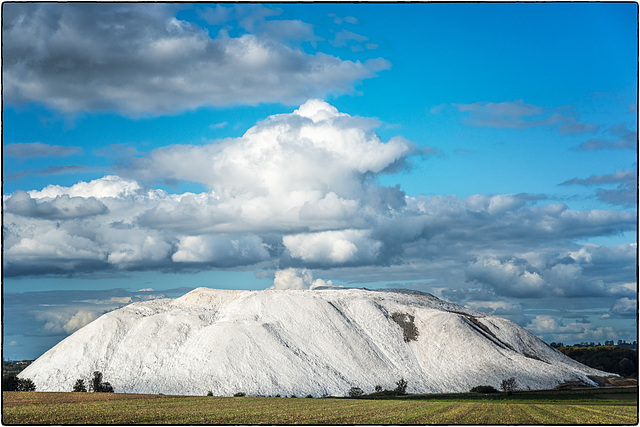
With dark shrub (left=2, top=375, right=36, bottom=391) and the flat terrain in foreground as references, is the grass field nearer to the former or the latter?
the flat terrain in foreground

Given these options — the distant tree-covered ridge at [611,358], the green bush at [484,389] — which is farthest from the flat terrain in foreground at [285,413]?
the distant tree-covered ridge at [611,358]

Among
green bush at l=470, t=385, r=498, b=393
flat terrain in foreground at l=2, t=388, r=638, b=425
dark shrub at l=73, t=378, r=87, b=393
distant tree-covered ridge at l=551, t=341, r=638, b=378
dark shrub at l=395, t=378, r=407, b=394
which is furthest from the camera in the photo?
distant tree-covered ridge at l=551, t=341, r=638, b=378

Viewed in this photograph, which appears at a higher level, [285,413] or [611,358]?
[285,413]

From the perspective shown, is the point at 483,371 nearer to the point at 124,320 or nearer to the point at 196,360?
the point at 196,360

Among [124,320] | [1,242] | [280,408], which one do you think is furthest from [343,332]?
[1,242]

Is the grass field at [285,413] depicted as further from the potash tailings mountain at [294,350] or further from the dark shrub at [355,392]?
the potash tailings mountain at [294,350]

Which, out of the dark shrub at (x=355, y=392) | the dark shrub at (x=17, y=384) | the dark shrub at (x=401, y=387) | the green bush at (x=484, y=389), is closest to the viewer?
the dark shrub at (x=17, y=384)

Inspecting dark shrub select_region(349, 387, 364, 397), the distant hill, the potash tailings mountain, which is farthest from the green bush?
the distant hill

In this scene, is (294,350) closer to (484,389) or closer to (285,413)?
(484,389)

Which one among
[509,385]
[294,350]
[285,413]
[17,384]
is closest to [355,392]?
[294,350]
